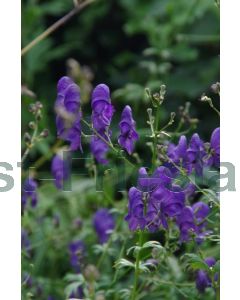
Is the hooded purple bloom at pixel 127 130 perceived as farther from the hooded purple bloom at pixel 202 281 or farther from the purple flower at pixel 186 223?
the hooded purple bloom at pixel 202 281

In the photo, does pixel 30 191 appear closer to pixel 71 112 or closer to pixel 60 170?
pixel 60 170

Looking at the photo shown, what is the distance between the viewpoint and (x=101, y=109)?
168 cm

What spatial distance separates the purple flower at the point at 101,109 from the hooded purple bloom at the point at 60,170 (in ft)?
1.78

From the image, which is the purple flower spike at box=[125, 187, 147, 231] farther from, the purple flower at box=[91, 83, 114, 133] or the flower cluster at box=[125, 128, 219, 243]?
the purple flower at box=[91, 83, 114, 133]

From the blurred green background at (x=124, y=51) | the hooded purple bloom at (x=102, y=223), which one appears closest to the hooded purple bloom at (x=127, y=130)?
the hooded purple bloom at (x=102, y=223)

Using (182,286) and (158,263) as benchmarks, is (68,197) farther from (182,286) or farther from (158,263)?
(158,263)

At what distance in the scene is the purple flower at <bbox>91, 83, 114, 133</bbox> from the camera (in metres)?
1.66

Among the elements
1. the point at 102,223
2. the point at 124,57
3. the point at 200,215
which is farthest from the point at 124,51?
the point at 200,215

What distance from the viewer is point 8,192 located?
59.5 inches

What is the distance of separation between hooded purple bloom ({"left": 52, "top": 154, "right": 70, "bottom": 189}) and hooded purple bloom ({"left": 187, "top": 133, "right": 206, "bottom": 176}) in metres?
0.51

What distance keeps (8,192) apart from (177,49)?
97.9 inches

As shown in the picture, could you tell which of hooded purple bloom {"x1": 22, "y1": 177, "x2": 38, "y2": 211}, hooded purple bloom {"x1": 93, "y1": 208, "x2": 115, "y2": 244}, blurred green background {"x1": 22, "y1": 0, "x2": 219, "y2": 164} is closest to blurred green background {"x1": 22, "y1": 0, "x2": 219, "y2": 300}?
blurred green background {"x1": 22, "y1": 0, "x2": 219, "y2": 164}

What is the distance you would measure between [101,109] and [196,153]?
10.3 inches
